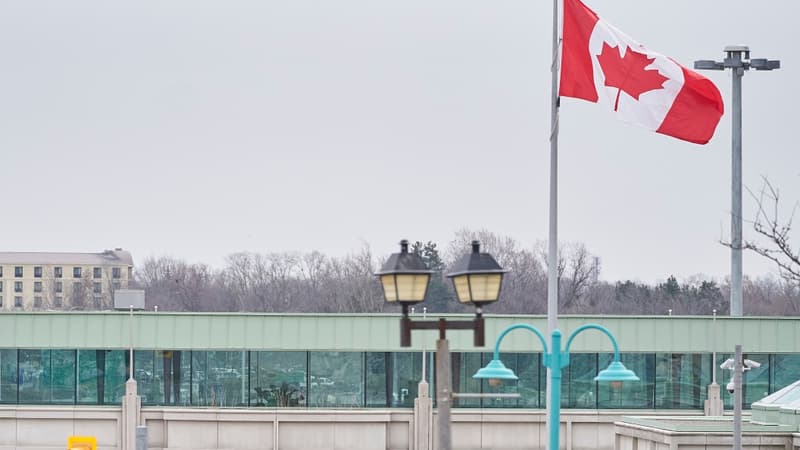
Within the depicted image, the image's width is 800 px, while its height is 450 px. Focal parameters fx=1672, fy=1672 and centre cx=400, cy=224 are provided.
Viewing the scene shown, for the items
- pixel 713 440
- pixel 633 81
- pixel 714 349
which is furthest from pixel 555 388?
pixel 714 349

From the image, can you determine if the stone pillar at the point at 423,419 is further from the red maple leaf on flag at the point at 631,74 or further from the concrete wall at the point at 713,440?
the red maple leaf on flag at the point at 631,74

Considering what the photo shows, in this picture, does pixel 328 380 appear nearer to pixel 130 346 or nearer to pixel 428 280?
pixel 130 346

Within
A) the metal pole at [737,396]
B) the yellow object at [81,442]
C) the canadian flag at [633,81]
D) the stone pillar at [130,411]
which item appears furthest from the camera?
the stone pillar at [130,411]

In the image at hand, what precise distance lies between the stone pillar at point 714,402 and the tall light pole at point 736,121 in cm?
756

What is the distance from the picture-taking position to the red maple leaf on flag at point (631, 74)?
28.3 metres

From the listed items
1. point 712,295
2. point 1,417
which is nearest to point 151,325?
point 1,417

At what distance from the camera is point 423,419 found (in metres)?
47.1

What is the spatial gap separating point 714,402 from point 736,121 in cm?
1258

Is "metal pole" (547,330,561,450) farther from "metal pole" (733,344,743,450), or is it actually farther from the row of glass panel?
the row of glass panel

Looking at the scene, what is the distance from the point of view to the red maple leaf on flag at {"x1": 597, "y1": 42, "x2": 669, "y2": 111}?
2834 centimetres

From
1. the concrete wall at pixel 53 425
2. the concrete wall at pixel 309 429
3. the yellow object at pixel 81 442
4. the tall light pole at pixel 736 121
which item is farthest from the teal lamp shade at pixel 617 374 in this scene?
the tall light pole at pixel 736 121

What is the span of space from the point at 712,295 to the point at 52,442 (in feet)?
276

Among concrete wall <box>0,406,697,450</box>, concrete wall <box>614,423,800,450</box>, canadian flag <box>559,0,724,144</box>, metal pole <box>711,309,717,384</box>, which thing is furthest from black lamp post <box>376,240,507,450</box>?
metal pole <box>711,309,717,384</box>

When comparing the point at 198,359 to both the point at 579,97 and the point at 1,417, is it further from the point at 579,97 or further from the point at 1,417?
the point at 579,97
